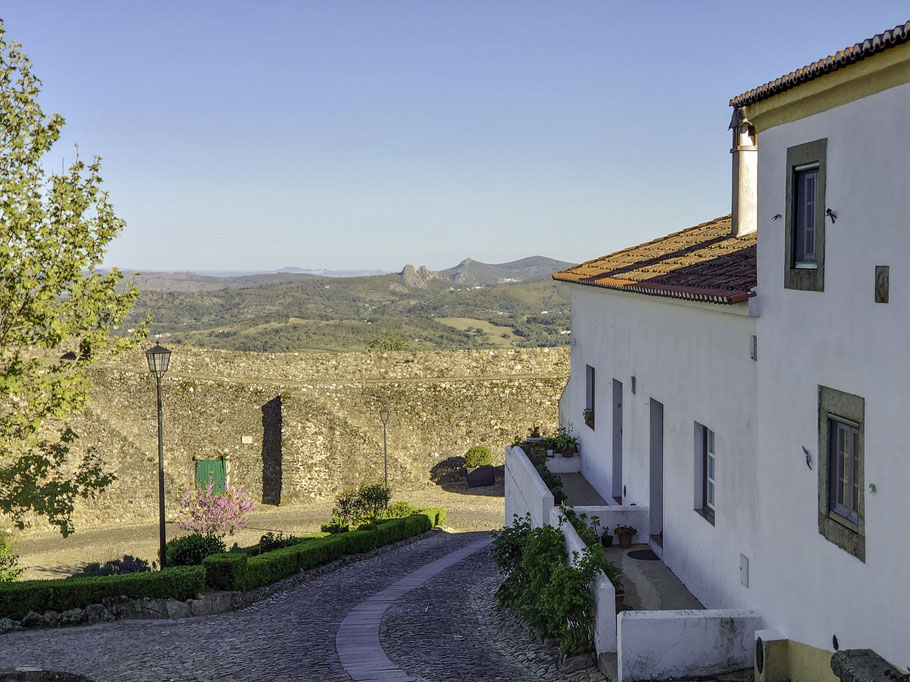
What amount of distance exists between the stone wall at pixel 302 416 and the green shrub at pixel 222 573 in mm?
14007

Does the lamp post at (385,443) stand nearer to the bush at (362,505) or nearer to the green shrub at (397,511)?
the green shrub at (397,511)

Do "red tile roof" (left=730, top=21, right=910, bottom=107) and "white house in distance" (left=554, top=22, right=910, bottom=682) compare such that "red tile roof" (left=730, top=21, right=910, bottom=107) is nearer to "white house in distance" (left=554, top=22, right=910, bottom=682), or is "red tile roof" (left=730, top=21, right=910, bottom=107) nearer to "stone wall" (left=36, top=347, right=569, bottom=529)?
"white house in distance" (left=554, top=22, right=910, bottom=682)

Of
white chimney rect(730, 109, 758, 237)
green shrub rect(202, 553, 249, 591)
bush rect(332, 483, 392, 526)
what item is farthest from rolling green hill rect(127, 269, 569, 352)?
white chimney rect(730, 109, 758, 237)

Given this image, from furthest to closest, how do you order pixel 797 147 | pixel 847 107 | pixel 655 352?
pixel 655 352, pixel 797 147, pixel 847 107

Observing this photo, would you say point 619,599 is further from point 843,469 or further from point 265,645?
point 265,645

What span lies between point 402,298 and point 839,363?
119634 mm

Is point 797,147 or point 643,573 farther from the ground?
point 797,147

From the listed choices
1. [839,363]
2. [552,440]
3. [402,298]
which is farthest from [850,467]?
[402,298]

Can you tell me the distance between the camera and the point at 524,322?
9644 centimetres

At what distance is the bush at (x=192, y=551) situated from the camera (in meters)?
15.3

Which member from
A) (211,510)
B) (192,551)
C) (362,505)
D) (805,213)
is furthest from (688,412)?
(362,505)

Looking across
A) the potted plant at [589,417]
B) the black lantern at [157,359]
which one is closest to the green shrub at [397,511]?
the potted plant at [589,417]

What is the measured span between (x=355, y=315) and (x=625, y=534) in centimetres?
9530

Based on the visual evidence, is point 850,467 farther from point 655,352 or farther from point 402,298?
point 402,298
